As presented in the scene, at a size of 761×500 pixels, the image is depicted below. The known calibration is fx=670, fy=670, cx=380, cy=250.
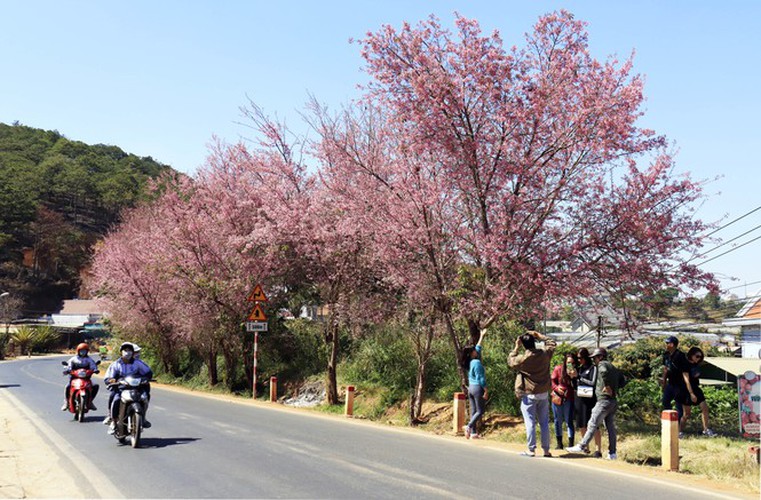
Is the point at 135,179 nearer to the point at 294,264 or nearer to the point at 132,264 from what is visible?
the point at 132,264

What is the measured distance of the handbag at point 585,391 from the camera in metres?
10.6

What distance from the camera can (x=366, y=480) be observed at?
26.5 feet

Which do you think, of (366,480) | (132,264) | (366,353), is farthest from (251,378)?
(366,480)

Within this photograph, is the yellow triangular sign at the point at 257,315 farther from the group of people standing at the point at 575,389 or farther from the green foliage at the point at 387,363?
the group of people standing at the point at 575,389

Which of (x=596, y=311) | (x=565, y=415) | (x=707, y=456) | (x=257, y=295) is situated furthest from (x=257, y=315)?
(x=707, y=456)

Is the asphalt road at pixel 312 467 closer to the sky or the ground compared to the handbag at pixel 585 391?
closer to the ground

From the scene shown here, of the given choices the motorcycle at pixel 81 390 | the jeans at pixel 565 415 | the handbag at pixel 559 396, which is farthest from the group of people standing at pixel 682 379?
the motorcycle at pixel 81 390

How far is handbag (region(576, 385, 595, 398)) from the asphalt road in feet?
4.28

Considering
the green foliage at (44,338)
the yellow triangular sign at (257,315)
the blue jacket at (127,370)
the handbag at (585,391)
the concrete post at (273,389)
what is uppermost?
the yellow triangular sign at (257,315)

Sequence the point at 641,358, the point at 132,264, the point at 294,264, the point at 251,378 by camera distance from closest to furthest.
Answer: the point at 294,264
the point at 251,378
the point at 641,358
the point at 132,264

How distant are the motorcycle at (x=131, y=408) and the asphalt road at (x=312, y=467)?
279mm

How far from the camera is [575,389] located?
11.1m

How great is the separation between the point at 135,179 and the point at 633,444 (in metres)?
103

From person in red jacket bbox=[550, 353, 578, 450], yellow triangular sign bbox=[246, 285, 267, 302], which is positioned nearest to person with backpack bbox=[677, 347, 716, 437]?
person in red jacket bbox=[550, 353, 578, 450]
